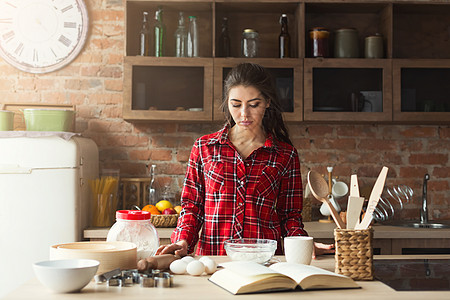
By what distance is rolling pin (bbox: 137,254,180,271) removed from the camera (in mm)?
1318

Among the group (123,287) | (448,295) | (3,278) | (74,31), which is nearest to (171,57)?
(74,31)

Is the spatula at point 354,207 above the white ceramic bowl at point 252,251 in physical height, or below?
above

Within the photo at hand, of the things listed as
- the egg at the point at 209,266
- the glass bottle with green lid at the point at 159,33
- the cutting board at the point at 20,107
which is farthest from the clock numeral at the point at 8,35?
the egg at the point at 209,266

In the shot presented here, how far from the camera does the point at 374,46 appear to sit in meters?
3.19

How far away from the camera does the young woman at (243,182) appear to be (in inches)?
80.1

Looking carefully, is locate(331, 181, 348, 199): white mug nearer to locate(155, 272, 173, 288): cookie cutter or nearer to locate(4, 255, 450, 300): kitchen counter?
locate(4, 255, 450, 300): kitchen counter

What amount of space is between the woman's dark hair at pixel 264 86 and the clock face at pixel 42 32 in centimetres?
166

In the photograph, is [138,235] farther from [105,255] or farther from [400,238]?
[400,238]

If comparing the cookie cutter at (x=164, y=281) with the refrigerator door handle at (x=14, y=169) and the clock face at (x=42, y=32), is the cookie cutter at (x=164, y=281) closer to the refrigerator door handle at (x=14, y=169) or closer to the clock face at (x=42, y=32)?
the refrigerator door handle at (x=14, y=169)

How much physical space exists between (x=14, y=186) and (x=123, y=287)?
180 centimetres

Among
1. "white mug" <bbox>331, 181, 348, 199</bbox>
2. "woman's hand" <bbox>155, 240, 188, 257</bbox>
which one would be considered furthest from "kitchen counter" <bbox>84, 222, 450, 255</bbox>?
"woman's hand" <bbox>155, 240, 188, 257</bbox>

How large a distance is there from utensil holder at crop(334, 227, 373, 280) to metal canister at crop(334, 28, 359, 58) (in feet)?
6.84

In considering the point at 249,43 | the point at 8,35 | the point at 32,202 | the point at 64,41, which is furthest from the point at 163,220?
the point at 8,35

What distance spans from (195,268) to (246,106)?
2.76 ft
